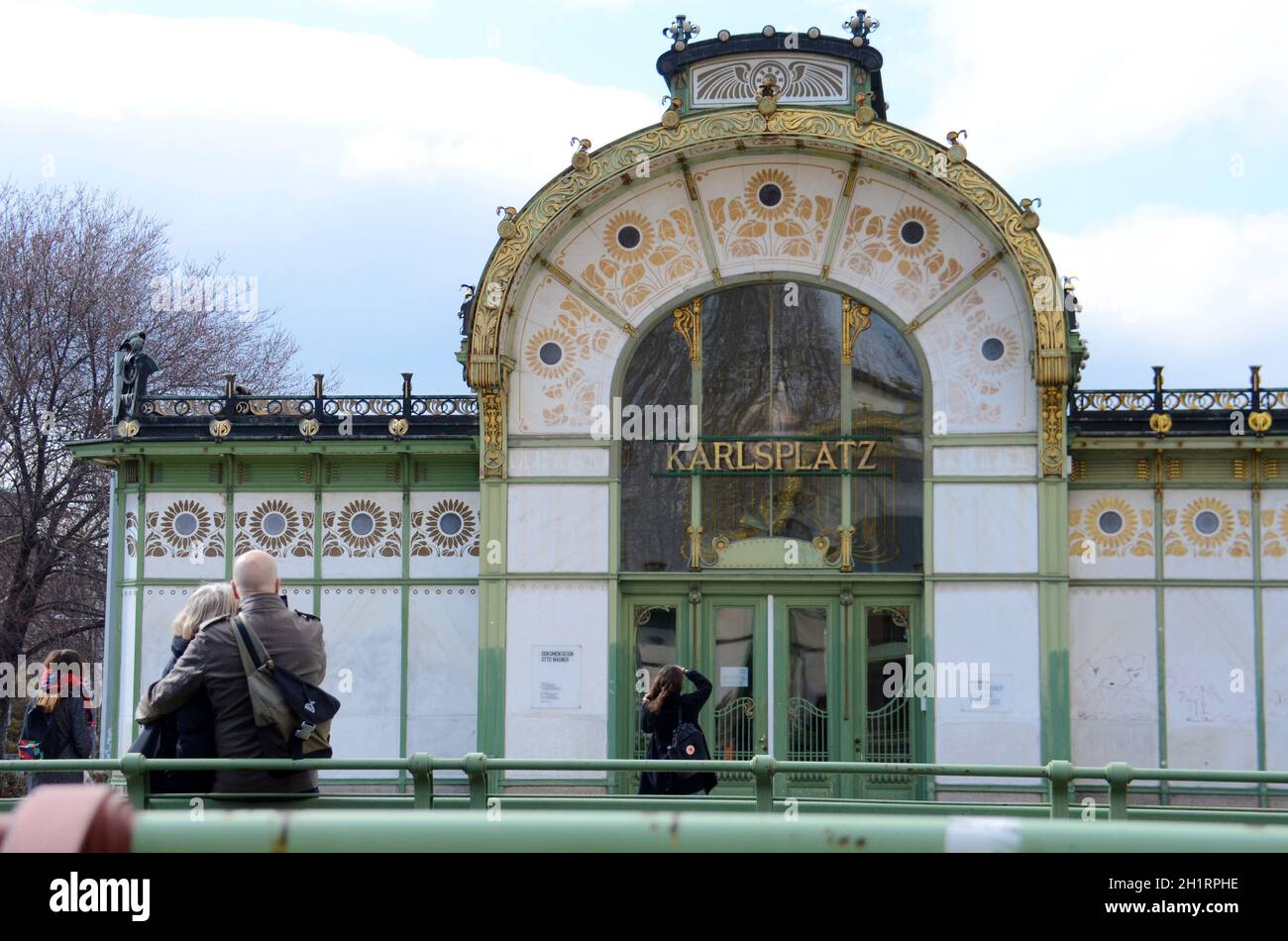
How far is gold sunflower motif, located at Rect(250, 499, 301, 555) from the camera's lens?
66.3 feet

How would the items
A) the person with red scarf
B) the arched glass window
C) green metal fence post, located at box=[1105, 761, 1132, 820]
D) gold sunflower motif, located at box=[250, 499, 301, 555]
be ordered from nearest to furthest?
green metal fence post, located at box=[1105, 761, 1132, 820]
the person with red scarf
the arched glass window
gold sunflower motif, located at box=[250, 499, 301, 555]

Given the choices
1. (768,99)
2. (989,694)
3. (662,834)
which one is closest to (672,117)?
(768,99)

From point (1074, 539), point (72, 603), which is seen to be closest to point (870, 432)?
point (1074, 539)

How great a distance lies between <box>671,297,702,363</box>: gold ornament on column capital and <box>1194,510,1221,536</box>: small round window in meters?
6.28

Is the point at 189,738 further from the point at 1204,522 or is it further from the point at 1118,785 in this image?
the point at 1204,522

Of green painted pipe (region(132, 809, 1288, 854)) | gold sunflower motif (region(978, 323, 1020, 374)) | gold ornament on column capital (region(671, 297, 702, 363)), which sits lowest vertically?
green painted pipe (region(132, 809, 1288, 854))

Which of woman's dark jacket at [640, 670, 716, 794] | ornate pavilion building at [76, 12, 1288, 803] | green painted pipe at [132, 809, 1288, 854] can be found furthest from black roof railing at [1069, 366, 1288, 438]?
green painted pipe at [132, 809, 1288, 854]

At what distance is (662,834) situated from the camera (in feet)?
9.57

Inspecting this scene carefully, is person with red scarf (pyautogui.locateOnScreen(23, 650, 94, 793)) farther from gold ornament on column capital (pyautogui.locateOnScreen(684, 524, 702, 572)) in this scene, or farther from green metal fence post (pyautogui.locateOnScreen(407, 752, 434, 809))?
gold ornament on column capital (pyautogui.locateOnScreen(684, 524, 702, 572))

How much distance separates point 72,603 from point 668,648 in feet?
55.3

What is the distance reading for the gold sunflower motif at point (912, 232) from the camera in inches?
754

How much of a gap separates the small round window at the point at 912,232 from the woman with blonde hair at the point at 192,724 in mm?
12551

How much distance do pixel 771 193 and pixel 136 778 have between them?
511 inches
